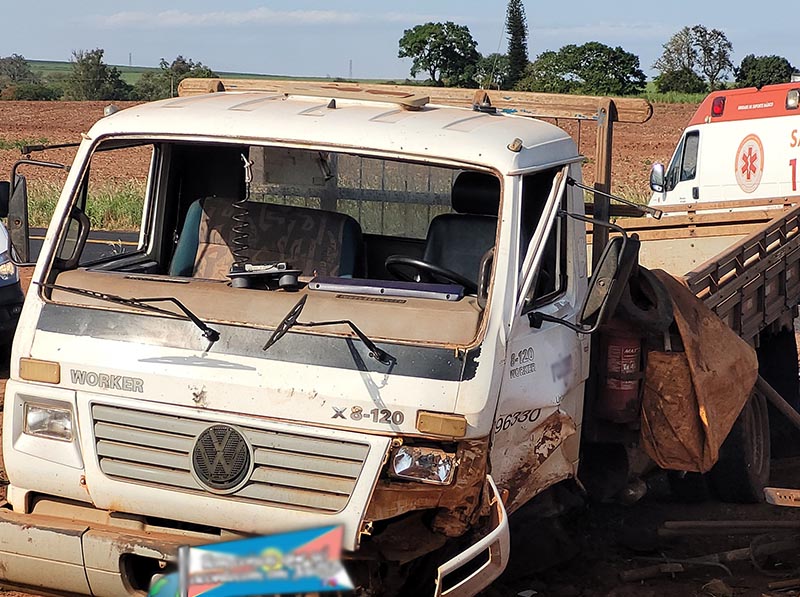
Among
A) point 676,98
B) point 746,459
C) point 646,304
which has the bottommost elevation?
point 746,459

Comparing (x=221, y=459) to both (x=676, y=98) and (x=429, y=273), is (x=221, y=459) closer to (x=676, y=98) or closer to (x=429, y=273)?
(x=429, y=273)

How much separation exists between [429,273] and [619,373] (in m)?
1.21

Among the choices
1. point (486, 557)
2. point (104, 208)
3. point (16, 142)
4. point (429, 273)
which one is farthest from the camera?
point (16, 142)

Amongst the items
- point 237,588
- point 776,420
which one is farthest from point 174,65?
point 237,588

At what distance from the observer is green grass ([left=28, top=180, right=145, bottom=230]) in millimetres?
21078

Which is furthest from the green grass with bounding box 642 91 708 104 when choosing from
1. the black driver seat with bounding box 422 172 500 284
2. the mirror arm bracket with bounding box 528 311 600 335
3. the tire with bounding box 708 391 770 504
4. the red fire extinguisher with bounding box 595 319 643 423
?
the mirror arm bracket with bounding box 528 311 600 335

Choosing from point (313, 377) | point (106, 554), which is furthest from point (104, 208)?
point (313, 377)

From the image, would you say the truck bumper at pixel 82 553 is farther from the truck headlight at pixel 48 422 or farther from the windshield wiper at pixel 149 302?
the windshield wiper at pixel 149 302

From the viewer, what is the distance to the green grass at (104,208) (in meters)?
21.1

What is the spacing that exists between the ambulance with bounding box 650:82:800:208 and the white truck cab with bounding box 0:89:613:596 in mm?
7565

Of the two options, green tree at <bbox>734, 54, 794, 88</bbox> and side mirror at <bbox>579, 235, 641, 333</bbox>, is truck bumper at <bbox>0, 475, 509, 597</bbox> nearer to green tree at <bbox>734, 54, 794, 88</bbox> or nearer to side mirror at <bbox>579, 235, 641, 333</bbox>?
side mirror at <bbox>579, 235, 641, 333</bbox>

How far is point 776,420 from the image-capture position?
800 centimetres

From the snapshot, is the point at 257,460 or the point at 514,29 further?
the point at 514,29

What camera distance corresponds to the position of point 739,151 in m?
12.8
